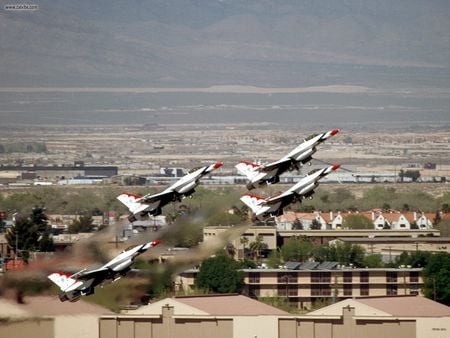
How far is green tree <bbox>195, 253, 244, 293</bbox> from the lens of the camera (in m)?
67.6

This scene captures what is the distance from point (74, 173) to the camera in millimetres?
176625

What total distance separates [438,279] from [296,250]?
51.6 ft

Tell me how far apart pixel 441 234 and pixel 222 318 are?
4160cm

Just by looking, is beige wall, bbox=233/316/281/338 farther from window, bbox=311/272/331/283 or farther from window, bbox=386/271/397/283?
window, bbox=386/271/397/283

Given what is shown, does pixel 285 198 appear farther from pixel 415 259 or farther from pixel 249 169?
pixel 415 259

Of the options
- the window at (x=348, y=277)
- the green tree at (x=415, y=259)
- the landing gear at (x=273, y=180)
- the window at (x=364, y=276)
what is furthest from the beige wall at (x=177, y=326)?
the green tree at (x=415, y=259)

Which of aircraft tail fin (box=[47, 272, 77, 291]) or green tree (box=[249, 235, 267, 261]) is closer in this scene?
aircraft tail fin (box=[47, 272, 77, 291])

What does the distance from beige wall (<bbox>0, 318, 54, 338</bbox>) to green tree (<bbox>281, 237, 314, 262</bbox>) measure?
1141 inches

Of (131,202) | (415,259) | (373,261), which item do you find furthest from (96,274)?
(373,261)

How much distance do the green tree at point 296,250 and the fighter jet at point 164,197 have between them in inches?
1169

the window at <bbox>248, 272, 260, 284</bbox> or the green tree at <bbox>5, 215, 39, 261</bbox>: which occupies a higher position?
the green tree at <bbox>5, 215, 39, 261</bbox>

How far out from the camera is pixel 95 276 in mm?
44688

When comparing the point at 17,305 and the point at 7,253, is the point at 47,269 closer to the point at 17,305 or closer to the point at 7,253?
the point at 17,305

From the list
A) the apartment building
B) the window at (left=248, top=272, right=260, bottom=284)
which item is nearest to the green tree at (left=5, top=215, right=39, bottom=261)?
the window at (left=248, top=272, right=260, bottom=284)
